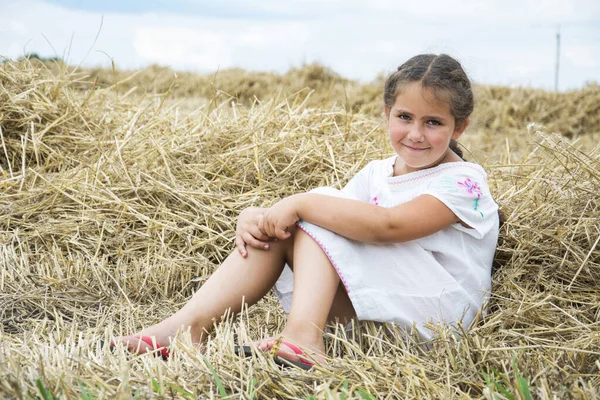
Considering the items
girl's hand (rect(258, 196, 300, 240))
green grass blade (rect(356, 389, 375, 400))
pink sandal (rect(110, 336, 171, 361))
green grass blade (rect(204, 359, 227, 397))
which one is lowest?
pink sandal (rect(110, 336, 171, 361))

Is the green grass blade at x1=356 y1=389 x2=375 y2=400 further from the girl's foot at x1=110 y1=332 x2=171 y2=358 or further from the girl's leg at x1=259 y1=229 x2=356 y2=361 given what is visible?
the girl's foot at x1=110 y1=332 x2=171 y2=358

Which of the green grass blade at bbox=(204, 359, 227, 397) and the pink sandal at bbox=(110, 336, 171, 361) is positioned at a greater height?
the green grass blade at bbox=(204, 359, 227, 397)

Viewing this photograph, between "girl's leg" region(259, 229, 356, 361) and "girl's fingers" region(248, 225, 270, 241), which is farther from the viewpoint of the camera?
"girl's fingers" region(248, 225, 270, 241)

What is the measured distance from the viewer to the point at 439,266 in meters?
1.81

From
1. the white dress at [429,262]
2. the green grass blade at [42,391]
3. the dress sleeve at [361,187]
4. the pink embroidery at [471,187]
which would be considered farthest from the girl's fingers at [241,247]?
the green grass blade at [42,391]

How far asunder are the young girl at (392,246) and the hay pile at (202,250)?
9 centimetres

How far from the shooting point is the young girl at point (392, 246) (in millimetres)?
1743

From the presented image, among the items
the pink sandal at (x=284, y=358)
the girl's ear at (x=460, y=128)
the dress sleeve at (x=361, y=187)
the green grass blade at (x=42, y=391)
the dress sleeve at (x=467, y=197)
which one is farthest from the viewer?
the dress sleeve at (x=361, y=187)

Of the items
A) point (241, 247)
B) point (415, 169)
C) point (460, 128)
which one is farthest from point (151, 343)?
point (460, 128)

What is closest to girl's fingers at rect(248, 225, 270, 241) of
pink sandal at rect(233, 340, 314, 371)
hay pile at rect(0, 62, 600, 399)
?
hay pile at rect(0, 62, 600, 399)

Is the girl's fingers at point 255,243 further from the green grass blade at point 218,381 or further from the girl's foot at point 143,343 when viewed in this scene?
the green grass blade at point 218,381

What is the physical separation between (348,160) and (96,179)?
108 centimetres

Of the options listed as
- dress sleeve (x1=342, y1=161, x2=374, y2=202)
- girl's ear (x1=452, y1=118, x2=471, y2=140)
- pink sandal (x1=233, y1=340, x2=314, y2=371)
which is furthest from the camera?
dress sleeve (x1=342, y1=161, x2=374, y2=202)

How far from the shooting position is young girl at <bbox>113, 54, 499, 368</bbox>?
5.72ft
